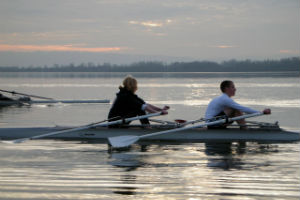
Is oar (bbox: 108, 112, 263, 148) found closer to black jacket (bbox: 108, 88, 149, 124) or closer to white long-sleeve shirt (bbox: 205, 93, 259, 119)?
white long-sleeve shirt (bbox: 205, 93, 259, 119)

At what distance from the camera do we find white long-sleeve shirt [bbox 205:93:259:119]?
35.2ft

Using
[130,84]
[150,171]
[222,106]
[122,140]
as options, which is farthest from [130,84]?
[150,171]

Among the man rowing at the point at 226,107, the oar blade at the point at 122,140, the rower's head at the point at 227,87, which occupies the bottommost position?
the oar blade at the point at 122,140

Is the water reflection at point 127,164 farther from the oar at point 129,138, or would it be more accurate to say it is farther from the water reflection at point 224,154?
the water reflection at point 224,154

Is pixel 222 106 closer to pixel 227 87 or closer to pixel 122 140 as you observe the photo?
pixel 227 87

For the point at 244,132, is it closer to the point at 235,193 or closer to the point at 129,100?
the point at 129,100

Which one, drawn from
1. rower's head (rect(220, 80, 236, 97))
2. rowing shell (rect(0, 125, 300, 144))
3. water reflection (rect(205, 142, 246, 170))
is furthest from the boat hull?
rower's head (rect(220, 80, 236, 97))

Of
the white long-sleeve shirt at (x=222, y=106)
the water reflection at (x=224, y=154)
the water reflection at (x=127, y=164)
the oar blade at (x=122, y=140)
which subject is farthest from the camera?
the white long-sleeve shirt at (x=222, y=106)

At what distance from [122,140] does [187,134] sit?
182 cm

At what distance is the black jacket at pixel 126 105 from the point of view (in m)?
11.2

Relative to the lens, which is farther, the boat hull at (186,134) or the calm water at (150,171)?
the boat hull at (186,134)

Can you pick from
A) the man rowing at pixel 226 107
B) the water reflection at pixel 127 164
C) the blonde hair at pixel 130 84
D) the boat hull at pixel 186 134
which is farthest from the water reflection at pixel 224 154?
the blonde hair at pixel 130 84

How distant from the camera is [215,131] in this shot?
11.2 m

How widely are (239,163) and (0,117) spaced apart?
13018mm
